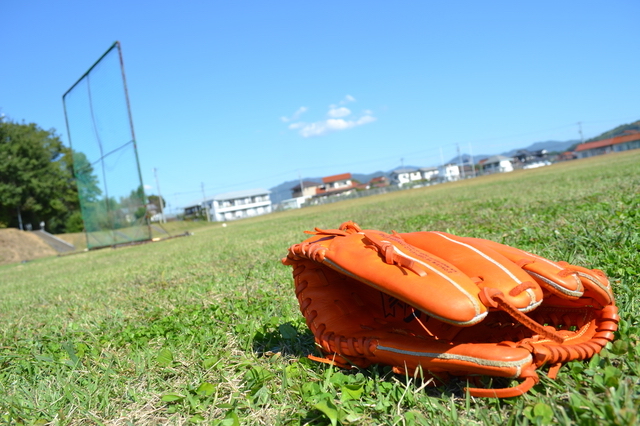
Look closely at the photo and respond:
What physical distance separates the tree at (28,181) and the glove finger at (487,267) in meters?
35.2

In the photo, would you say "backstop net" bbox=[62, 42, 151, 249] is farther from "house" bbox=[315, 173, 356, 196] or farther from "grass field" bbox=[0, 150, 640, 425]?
"house" bbox=[315, 173, 356, 196]

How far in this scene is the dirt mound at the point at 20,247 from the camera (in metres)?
20.8

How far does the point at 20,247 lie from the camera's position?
72.6 feet

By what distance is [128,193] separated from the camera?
50.6 ft

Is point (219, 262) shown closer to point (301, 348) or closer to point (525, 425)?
point (301, 348)

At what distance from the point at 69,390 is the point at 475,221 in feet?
16.0

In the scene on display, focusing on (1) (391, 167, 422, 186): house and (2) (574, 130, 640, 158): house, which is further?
(1) (391, 167, 422, 186): house

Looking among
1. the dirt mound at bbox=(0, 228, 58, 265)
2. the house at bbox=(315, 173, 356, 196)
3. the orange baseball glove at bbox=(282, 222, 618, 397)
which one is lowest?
the orange baseball glove at bbox=(282, 222, 618, 397)

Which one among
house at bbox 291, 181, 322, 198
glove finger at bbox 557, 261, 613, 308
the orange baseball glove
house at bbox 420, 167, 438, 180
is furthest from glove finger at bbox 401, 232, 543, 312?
house at bbox 420, 167, 438, 180

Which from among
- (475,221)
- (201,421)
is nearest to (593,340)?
(201,421)

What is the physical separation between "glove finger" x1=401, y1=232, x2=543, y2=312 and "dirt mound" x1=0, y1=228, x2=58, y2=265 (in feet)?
76.8

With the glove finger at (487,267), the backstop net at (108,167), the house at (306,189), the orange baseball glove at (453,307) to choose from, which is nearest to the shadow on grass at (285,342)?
the orange baseball glove at (453,307)

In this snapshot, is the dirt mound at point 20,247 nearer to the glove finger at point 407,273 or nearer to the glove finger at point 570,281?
the glove finger at point 407,273

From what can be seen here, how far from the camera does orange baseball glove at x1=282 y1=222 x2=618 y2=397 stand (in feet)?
4.43
